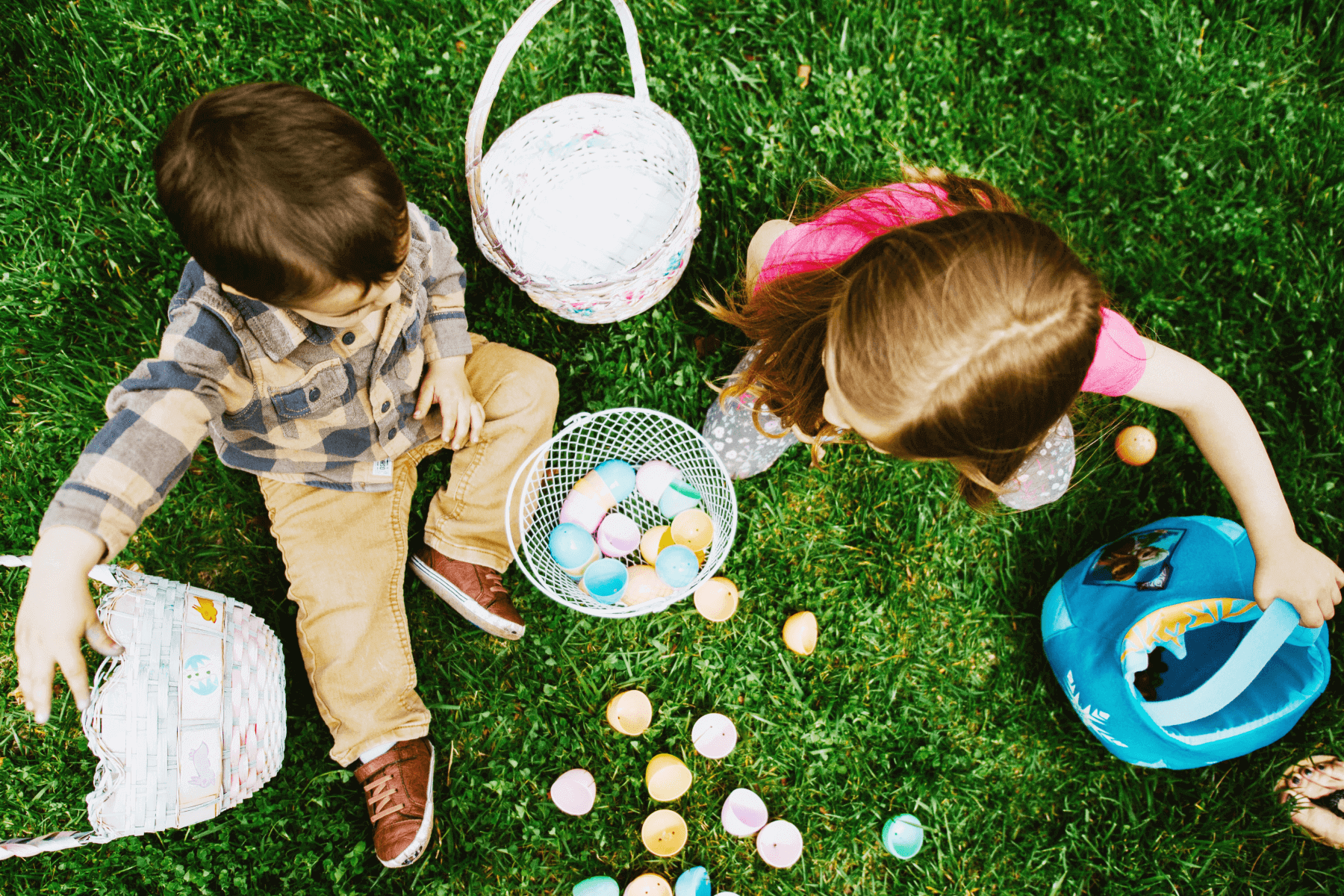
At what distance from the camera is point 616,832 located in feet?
6.71

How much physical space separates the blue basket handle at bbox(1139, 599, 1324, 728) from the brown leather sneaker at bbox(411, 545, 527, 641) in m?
1.61

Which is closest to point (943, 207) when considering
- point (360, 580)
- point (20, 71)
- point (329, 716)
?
point (360, 580)

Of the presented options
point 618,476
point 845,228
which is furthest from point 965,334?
point 618,476

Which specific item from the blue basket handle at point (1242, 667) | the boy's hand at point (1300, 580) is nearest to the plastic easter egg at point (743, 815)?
the blue basket handle at point (1242, 667)

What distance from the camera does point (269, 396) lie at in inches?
63.7

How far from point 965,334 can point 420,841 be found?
171 centimetres

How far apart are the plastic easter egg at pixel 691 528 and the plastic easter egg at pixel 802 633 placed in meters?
0.39

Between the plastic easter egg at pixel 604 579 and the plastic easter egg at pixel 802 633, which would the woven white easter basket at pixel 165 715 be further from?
the plastic easter egg at pixel 802 633

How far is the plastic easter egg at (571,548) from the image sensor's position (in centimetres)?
192

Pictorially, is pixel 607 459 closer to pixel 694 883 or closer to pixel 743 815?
pixel 743 815

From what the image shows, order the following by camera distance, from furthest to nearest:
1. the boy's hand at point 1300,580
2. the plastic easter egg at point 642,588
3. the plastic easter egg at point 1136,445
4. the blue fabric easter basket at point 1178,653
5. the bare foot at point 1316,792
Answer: the plastic easter egg at point 1136,445 < the bare foot at point 1316,792 < the plastic easter egg at point 642,588 < the blue fabric easter basket at point 1178,653 < the boy's hand at point 1300,580

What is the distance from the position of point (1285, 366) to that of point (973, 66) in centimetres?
134

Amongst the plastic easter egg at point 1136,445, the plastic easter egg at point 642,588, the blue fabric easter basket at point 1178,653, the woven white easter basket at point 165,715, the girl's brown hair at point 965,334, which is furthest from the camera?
the plastic easter egg at point 1136,445

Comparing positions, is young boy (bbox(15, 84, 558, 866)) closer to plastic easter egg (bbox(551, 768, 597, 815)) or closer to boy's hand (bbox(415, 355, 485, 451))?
boy's hand (bbox(415, 355, 485, 451))
